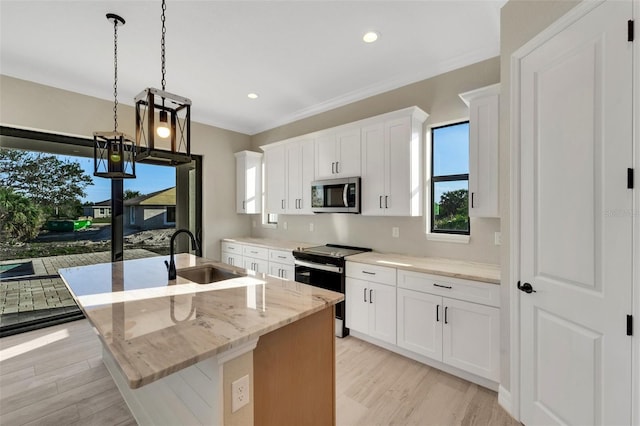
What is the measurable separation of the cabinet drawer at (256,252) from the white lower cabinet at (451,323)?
6.96ft

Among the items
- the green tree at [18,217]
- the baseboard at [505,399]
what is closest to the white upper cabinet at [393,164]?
the baseboard at [505,399]

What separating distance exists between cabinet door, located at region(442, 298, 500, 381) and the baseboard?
0.09 metres

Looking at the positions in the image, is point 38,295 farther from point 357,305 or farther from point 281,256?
point 357,305

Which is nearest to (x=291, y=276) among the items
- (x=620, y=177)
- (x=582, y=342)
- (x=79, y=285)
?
(x=79, y=285)

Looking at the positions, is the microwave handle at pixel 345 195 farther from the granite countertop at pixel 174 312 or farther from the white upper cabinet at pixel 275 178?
the granite countertop at pixel 174 312

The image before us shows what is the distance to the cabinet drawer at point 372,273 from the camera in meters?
2.81

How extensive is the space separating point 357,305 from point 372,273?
41 cm

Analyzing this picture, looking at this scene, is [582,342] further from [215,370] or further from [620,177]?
[215,370]

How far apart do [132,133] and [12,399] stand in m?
3.21

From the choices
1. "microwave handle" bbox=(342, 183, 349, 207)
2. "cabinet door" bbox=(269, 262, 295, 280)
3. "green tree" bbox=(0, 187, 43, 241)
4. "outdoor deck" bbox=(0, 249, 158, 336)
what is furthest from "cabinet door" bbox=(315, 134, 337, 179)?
"green tree" bbox=(0, 187, 43, 241)

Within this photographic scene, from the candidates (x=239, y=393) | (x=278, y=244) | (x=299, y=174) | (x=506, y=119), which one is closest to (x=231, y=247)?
(x=278, y=244)

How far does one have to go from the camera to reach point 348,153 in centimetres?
355

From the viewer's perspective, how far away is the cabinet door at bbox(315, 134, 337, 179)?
371cm

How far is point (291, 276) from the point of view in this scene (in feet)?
12.4
